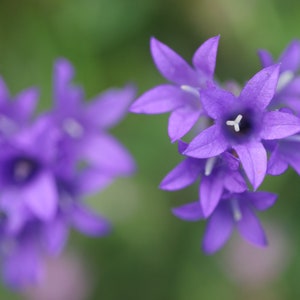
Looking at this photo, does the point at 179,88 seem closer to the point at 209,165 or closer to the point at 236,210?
the point at 209,165

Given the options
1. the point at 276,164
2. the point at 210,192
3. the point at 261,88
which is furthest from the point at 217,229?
the point at 261,88

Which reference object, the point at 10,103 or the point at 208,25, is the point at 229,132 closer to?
the point at 10,103

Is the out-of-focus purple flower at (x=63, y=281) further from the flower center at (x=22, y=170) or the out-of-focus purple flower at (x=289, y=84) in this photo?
the out-of-focus purple flower at (x=289, y=84)

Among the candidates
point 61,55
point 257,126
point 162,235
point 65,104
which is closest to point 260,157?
point 257,126

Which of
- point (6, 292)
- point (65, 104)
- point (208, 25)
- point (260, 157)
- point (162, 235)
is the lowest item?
point (162, 235)

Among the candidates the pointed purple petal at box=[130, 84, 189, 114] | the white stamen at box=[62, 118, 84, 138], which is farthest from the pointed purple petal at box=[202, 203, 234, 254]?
the white stamen at box=[62, 118, 84, 138]

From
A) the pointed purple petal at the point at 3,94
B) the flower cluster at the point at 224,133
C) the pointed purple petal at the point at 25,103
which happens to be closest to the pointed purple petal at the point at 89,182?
the pointed purple petal at the point at 25,103

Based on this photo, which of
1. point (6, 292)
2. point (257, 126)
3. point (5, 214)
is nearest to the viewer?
point (257, 126)
